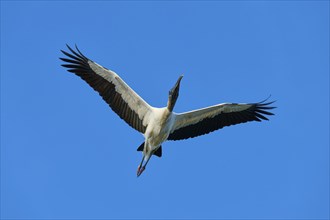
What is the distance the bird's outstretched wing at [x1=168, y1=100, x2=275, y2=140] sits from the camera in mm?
21250

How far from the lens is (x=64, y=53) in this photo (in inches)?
821

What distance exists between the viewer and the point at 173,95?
20.5 meters

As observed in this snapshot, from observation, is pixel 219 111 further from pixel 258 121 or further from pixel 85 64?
pixel 85 64

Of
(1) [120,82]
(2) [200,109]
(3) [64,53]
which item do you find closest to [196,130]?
(2) [200,109]

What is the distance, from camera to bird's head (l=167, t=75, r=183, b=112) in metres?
20.5

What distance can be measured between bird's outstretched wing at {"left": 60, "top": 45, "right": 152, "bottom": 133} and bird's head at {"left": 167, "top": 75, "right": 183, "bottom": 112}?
0.64 meters

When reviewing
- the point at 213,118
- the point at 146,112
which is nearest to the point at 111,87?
the point at 146,112

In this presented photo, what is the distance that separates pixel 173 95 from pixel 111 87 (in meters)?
1.72

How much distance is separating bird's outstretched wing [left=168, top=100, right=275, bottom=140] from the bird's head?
56 cm

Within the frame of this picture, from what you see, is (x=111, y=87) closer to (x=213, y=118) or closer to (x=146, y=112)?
(x=146, y=112)

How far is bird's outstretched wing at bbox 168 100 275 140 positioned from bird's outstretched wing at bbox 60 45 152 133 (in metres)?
1.03

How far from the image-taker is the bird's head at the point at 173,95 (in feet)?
67.2

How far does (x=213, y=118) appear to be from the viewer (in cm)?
2158

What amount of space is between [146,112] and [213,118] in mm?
1963
